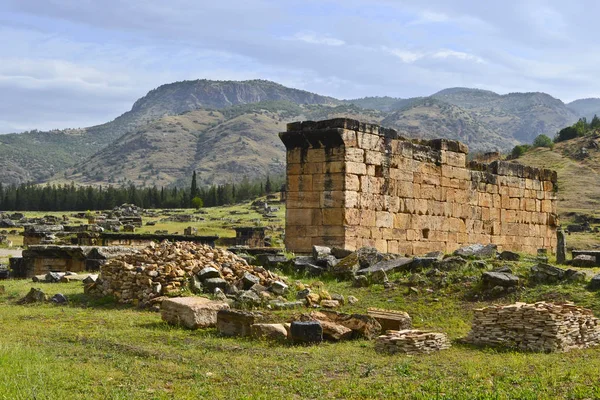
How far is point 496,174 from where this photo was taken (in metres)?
23.8

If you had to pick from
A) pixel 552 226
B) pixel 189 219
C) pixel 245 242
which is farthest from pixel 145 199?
pixel 552 226

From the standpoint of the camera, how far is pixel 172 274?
47.8ft

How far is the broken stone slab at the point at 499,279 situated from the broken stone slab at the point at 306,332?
4.47m

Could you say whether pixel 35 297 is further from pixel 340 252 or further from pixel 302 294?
pixel 340 252

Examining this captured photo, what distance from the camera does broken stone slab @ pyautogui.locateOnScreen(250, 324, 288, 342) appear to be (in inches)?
417

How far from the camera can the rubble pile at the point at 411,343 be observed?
380 inches

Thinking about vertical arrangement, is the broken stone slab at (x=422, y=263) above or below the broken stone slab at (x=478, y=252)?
below

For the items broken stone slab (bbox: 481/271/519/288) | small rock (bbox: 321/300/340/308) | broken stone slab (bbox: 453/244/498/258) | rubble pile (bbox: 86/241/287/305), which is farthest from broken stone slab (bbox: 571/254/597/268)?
rubble pile (bbox: 86/241/287/305)

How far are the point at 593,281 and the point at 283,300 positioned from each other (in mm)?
5523

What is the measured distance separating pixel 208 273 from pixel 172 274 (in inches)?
27.9

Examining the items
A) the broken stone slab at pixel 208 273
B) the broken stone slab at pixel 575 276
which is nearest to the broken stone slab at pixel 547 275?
the broken stone slab at pixel 575 276

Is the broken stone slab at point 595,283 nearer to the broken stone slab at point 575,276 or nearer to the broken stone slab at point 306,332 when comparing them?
the broken stone slab at point 575,276

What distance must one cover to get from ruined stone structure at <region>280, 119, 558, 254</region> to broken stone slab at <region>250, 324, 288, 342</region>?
7.06 metres

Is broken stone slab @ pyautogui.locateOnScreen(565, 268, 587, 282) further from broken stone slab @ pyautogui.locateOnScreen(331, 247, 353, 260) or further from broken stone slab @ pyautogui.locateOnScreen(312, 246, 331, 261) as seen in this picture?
broken stone slab @ pyautogui.locateOnScreen(312, 246, 331, 261)
